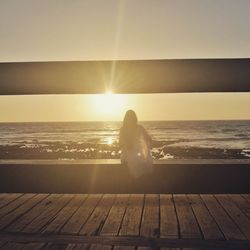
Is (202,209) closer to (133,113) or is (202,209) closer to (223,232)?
(223,232)

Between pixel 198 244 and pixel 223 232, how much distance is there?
428 mm

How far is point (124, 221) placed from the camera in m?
3.81

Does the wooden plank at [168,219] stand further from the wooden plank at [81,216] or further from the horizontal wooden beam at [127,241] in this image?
the wooden plank at [81,216]

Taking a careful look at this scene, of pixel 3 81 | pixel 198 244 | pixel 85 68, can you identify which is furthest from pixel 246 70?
pixel 3 81

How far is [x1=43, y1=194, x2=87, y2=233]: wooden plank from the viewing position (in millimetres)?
3590

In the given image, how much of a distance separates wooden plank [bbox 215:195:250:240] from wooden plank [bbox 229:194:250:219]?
1.9 inches

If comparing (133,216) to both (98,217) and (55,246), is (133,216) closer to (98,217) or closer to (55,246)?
(98,217)

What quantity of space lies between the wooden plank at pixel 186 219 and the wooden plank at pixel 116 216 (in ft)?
2.05

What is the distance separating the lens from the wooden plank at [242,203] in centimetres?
414

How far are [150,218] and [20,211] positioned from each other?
1.52 m

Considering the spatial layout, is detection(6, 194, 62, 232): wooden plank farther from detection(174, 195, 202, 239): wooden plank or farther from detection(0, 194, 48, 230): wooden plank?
detection(174, 195, 202, 239): wooden plank

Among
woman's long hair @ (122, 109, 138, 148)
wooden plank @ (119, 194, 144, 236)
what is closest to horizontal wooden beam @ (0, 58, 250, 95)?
woman's long hair @ (122, 109, 138, 148)

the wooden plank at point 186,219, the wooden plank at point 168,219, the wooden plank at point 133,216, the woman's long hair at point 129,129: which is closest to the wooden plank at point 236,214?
the wooden plank at point 186,219

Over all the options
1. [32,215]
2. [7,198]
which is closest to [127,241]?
[32,215]
